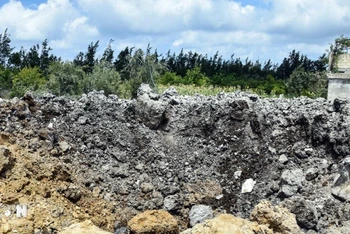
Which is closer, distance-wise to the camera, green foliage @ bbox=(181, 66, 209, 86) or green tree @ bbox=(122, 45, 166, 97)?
green tree @ bbox=(122, 45, 166, 97)

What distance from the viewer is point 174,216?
10297mm

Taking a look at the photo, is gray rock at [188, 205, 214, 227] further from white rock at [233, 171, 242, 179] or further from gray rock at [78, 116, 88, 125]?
gray rock at [78, 116, 88, 125]

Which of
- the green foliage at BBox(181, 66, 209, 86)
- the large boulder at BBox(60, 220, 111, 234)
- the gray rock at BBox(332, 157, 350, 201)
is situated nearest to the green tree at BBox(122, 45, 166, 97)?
the green foliage at BBox(181, 66, 209, 86)

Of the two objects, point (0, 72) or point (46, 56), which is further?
point (46, 56)

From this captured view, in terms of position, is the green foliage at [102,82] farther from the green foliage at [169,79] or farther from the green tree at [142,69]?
the green foliage at [169,79]

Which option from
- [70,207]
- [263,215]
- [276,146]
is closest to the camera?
[263,215]

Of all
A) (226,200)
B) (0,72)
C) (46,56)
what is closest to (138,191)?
(226,200)

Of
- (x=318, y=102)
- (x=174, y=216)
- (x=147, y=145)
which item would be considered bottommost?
(x=174, y=216)

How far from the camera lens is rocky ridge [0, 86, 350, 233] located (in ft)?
31.8

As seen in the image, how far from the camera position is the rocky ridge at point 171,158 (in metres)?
9.68

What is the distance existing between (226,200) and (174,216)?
107cm

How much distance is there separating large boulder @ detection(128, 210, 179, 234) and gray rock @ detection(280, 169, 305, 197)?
2.22 metres

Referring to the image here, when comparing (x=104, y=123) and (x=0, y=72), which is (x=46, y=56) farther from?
(x=104, y=123)

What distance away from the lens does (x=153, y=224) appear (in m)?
9.02
